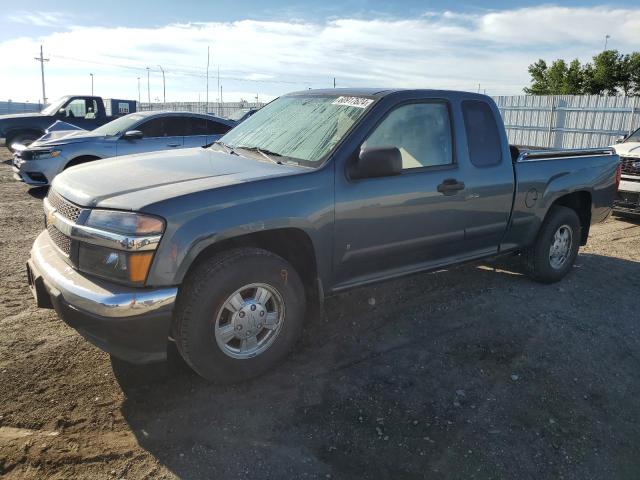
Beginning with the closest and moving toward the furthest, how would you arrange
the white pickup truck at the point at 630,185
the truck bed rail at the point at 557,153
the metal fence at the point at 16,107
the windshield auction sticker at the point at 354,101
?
the windshield auction sticker at the point at 354,101 < the truck bed rail at the point at 557,153 < the white pickup truck at the point at 630,185 < the metal fence at the point at 16,107

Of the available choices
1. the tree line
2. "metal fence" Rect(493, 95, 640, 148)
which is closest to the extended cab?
"metal fence" Rect(493, 95, 640, 148)

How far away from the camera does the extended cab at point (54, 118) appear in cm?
1422

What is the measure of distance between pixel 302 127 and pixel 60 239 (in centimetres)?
182

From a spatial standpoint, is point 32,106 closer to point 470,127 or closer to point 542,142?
point 542,142

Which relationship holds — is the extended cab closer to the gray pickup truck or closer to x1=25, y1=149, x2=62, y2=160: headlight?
x1=25, y1=149, x2=62, y2=160: headlight

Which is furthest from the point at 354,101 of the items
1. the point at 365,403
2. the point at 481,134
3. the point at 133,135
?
the point at 133,135

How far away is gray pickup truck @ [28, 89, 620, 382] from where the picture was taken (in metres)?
2.77

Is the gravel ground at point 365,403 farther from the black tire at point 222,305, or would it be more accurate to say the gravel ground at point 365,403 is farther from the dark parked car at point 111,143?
the dark parked car at point 111,143

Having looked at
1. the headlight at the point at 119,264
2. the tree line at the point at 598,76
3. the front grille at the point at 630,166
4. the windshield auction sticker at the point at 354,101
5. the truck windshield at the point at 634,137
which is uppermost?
the tree line at the point at 598,76

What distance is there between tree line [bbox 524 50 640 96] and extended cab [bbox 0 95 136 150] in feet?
83.1

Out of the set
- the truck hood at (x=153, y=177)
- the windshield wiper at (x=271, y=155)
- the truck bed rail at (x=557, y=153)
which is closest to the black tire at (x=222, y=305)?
the truck hood at (x=153, y=177)

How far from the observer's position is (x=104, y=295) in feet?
8.86

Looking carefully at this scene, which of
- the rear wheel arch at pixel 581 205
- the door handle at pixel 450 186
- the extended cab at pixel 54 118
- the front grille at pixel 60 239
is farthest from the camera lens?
the extended cab at pixel 54 118

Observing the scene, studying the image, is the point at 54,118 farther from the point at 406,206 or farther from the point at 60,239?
the point at 406,206
